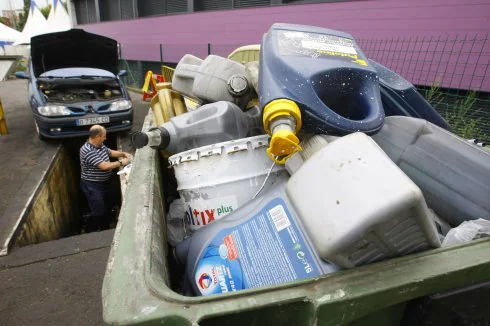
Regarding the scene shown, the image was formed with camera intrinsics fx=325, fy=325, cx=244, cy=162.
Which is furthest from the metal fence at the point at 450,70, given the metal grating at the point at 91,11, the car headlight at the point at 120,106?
the metal grating at the point at 91,11

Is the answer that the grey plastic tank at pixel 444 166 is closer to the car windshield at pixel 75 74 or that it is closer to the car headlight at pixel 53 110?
the car headlight at pixel 53 110

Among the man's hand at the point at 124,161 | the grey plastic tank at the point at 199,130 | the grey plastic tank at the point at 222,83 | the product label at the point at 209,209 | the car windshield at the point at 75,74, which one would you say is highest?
the grey plastic tank at the point at 222,83

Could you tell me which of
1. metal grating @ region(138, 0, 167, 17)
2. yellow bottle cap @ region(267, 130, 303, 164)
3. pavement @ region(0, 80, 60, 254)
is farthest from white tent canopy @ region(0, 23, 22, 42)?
yellow bottle cap @ region(267, 130, 303, 164)

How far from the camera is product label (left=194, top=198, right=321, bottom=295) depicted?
31.8 inches

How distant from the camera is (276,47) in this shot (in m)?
1.28

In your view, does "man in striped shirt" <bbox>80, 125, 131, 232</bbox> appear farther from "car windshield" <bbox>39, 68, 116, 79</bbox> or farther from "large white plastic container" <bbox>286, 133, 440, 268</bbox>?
"large white plastic container" <bbox>286, 133, 440, 268</bbox>

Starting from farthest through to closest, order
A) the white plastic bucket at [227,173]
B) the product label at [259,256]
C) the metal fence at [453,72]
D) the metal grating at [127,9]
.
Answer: the metal grating at [127,9] → the metal fence at [453,72] → the white plastic bucket at [227,173] → the product label at [259,256]

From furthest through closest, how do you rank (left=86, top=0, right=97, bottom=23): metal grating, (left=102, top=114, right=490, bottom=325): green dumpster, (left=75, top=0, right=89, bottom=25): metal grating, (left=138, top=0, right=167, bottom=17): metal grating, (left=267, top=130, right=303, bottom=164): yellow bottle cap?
(left=75, top=0, right=89, bottom=25): metal grating < (left=86, top=0, right=97, bottom=23): metal grating < (left=138, top=0, right=167, bottom=17): metal grating < (left=267, top=130, right=303, bottom=164): yellow bottle cap < (left=102, top=114, right=490, bottom=325): green dumpster

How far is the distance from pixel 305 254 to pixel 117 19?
17112mm

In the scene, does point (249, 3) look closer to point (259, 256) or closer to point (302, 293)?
point (259, 256)

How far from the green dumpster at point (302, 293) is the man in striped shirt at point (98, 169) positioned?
332cm

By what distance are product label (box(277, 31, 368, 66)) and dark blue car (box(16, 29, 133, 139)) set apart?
15.0 feet

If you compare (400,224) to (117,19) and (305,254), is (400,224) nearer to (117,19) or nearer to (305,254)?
(305,254)

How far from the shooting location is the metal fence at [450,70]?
14.9ft
